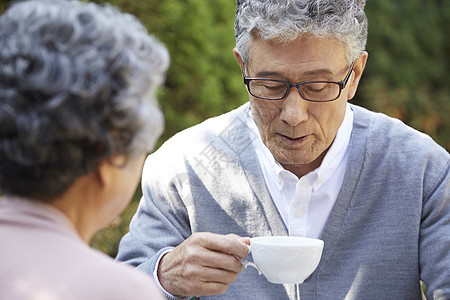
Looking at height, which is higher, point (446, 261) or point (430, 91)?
point (446, 261)

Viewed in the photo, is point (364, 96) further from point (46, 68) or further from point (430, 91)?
point (46, 68)

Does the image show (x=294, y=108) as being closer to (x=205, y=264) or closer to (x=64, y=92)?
(x=205, y=264)

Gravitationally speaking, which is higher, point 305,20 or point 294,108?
point 305,20

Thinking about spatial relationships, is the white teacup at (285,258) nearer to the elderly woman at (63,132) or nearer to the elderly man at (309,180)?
the elderly man at (309,180)

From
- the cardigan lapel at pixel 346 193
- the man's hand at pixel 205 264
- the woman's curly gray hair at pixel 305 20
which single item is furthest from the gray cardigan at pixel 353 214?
the woman's curly gray hair at pixel 305 20

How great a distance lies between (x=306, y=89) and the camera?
207 centimetres

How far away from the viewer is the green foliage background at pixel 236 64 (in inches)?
179

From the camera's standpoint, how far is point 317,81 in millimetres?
2055

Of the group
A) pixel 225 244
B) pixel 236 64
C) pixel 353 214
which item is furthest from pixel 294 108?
pixel 236 64

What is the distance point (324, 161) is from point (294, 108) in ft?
0.93

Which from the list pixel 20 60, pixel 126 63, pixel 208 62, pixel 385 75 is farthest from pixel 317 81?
pixel 385 75

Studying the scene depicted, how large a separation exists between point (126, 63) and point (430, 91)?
20.9ft

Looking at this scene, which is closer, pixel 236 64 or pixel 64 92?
pixel 64 92

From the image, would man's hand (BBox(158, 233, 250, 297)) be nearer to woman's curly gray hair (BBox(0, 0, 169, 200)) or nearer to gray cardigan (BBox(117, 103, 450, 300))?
gray cardigan (BBox(117, 103, 450, 300))
